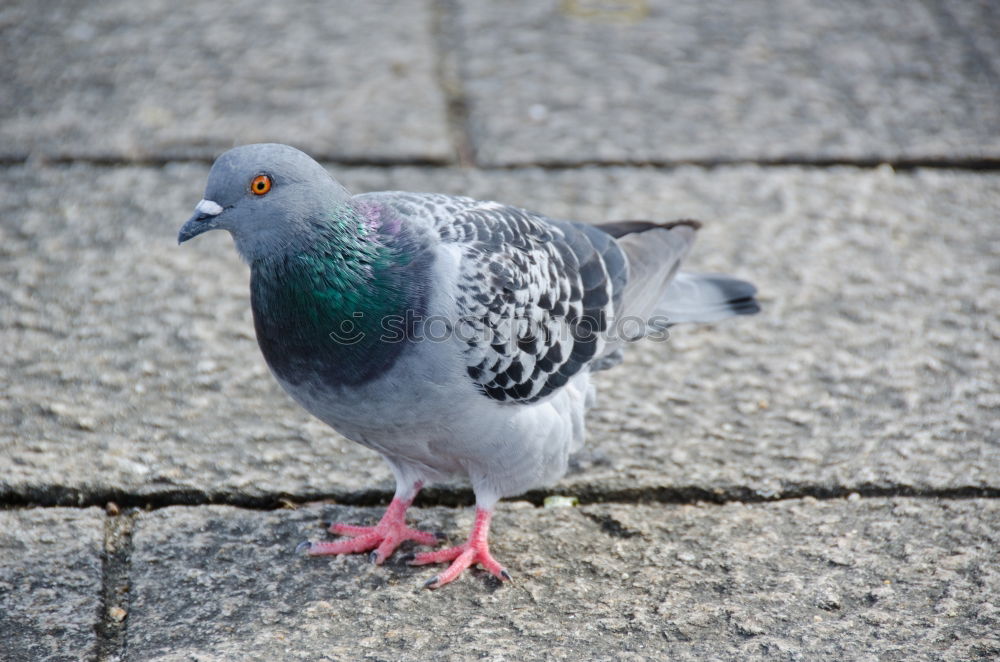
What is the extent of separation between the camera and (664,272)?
12.4 ft

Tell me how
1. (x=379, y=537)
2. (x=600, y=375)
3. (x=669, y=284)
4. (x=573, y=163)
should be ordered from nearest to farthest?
(x=379, y=537) → (x=669, y=284) → (x=600, y=375) → (x=573, y=163)

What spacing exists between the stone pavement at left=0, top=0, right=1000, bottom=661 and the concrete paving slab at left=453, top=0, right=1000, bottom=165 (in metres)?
0.02

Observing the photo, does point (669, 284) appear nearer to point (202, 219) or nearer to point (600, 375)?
point (600, 375)

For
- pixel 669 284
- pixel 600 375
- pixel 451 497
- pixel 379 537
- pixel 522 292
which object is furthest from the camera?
pixel 600 375

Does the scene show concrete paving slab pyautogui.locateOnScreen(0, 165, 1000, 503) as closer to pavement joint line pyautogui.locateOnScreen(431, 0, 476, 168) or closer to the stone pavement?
the stone pavement

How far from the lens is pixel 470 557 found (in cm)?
318

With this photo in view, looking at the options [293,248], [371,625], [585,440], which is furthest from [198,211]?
[585,440]

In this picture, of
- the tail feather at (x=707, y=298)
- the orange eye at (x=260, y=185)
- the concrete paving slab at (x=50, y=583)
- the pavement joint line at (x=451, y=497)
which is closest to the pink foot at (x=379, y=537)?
the pavement joint line at (x=451, y=497)

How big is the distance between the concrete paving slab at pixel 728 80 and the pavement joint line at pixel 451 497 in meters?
2.22

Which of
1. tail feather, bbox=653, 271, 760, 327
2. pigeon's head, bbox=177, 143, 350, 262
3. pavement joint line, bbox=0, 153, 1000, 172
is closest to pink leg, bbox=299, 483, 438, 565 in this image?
pigeon's head, bbox=177, 143, 350, 262

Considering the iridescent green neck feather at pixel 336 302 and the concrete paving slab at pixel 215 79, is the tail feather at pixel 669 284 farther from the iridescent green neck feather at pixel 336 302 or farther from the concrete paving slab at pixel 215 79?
the concrete paving slab at pixel 215 79

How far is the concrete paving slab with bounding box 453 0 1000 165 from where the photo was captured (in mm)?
5395

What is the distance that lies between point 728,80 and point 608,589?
12.2ft

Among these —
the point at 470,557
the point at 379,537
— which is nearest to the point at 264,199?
the point at 379,537
